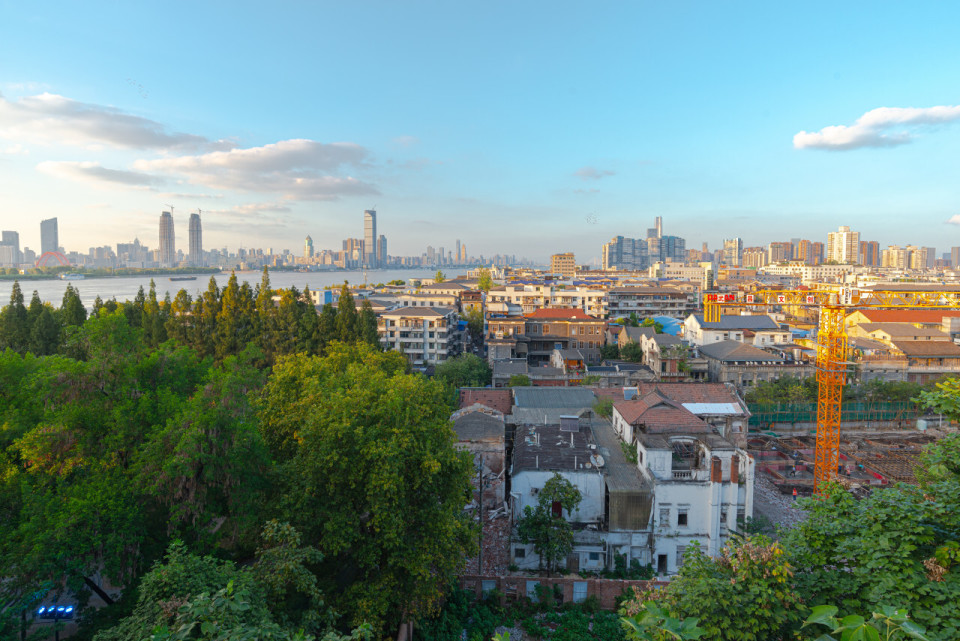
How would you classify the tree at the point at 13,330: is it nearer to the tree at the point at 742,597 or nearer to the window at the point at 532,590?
the window at the point at 532,590

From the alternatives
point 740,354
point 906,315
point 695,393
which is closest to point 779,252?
point 906,315

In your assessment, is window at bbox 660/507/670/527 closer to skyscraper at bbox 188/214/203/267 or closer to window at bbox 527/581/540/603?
window at bbox 527/581/540/603

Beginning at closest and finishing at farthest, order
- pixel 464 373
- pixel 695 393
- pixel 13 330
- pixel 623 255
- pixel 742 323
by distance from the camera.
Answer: pixel 695 393
pixel 13 330
pixel 464 373
pixel 742 323
pixel 623 255

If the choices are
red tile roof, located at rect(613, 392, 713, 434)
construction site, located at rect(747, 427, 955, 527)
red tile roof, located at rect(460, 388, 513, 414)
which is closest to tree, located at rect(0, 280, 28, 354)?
red tile roof, located at rect(460, 388, 513, 414)

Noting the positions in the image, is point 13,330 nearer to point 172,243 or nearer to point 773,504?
point 773,504

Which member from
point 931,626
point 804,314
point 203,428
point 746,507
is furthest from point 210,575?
point 804,314

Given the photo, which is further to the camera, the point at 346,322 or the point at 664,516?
the point at 346,322

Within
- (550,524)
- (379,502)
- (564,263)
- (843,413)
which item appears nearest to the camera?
(379,502)

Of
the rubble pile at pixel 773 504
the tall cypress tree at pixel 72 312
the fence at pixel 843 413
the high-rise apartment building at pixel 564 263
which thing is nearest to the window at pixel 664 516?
the rubble pile at pixel 773 504
